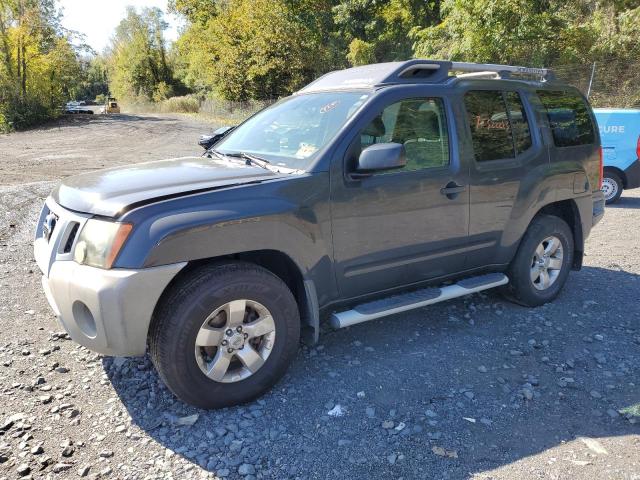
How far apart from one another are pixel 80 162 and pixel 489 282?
14.9m

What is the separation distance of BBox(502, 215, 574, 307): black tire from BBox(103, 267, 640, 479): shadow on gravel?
0.70ft

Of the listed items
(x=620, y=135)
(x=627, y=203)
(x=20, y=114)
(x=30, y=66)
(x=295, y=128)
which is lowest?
(x=627, y=203)

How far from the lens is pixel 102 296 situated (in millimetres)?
2664

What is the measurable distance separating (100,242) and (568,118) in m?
4.10

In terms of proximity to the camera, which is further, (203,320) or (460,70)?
(460,70)

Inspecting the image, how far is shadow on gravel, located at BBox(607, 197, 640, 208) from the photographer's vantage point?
9.08 metres

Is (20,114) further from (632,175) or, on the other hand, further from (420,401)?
(420,401)

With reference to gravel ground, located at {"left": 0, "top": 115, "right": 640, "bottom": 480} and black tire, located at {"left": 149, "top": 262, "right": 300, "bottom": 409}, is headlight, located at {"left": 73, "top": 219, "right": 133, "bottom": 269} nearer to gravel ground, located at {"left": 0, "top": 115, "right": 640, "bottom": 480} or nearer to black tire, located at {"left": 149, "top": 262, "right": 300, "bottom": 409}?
black tire, located at {"left": 149, "top": 262, "right": 300, "bottom": 409}

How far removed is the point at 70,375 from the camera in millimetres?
3482

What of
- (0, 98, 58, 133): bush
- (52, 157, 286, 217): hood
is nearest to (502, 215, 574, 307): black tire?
(52, 157, 286, 217): hood

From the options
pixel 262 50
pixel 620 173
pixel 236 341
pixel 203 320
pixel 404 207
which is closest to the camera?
pixel 203 320

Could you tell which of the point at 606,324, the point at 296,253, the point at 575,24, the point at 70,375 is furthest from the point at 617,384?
the point at 575,24

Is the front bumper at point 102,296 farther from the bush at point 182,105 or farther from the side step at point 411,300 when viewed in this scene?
the bush at point 182,105

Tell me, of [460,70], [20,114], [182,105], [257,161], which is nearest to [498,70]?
[460,70]
